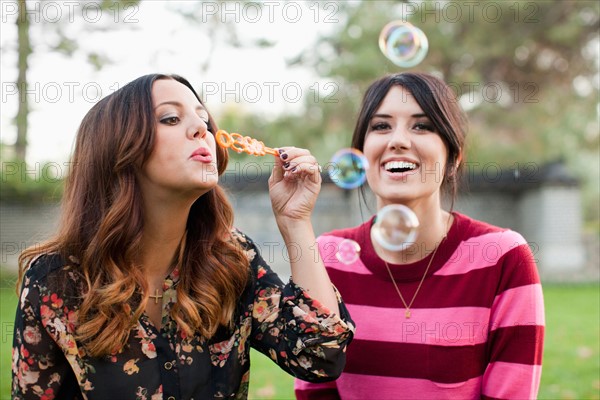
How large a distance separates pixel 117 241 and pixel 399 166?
919 millimetres

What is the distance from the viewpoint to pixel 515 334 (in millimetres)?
2014

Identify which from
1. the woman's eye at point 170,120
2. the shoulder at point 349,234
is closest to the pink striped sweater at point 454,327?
the shoulder at point 349,234

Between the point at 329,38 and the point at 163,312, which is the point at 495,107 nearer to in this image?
the point at 329,38

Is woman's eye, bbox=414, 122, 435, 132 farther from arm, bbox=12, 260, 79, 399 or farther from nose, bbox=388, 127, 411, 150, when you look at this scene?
arm, bbox=12, 260, 79, 399

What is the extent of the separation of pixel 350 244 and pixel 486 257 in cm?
47

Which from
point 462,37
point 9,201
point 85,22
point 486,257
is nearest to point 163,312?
point 486,257

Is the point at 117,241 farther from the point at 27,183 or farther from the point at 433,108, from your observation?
the point at 27,183

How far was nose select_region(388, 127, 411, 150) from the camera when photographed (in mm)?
2131

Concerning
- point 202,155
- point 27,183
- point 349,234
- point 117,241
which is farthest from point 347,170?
point 27,183

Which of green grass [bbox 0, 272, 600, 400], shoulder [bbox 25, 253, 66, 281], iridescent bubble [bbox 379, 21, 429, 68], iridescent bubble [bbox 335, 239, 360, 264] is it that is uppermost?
iridescent bubble [bbox 379, 21, 429, 68]

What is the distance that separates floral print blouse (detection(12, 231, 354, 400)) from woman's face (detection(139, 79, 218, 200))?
31cm

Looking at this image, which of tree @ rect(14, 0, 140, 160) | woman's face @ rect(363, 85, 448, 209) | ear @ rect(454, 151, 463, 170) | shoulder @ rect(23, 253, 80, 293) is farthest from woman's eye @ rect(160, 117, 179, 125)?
tree @ rect(14, 0, 140, 160)

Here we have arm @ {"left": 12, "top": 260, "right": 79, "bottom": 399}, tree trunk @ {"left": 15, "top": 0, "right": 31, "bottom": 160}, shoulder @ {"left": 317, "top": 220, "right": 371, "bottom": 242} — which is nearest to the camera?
arm @ {"left": 12, "top": 260, "right": 79, "bottom": 399}

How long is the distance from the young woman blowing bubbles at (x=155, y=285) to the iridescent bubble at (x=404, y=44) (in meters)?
1.40
